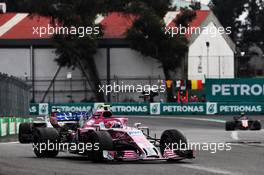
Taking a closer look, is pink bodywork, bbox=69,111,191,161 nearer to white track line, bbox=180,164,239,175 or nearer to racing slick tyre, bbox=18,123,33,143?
white track line, bbox=180,164,239,175

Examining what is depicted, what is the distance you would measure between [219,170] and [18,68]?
2053 inches

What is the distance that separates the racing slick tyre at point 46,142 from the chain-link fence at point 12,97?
11.9 meters

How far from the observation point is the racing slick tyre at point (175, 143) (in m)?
16.6

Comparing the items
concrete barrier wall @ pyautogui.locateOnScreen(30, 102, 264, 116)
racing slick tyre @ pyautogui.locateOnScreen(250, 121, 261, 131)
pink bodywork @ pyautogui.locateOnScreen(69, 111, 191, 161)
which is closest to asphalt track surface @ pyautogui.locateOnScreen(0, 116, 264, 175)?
pink bodywork @ pyautogui.locateOnScreen(69, 111, 191, 161)

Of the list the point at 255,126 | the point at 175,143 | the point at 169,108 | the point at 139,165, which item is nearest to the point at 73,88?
the point at 169,108

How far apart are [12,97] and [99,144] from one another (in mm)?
17481

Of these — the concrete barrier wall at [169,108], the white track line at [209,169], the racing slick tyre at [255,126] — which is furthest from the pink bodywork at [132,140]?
the concrete barrier wall at [169,108]

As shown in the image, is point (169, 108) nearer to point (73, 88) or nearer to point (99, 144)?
point (73, 88)

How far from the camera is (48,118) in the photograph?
22266 mm

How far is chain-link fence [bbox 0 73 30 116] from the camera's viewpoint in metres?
30.6

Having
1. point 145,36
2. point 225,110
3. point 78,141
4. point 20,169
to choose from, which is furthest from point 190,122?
point 20,169

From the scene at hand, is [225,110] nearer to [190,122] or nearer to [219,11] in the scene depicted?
[190,122]

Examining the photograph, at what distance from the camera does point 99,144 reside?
1602cm

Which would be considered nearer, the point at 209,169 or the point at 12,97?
the point at 209,169
